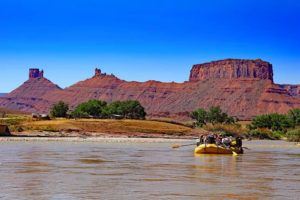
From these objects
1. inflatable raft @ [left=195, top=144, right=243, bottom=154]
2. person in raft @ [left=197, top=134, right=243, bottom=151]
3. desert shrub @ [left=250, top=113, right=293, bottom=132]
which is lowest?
inflatable raft @ [left=195, top=144, right=243, bottom=154]

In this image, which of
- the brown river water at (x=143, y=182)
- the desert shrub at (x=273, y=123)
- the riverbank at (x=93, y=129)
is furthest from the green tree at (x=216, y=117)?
the brown river water at (x=143, y=182)

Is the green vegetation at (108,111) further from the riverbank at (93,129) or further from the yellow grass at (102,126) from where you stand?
the riverbank at (93,129)

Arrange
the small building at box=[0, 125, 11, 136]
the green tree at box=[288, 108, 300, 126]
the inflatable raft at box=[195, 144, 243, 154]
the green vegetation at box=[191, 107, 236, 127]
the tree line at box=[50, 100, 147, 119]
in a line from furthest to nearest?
the green vegetation at box=[191, 107, 236, 127] < the green tree at box=[288, 108, 300, 126] < the tree line at box=[50, 100, 147, 119] < the small building at box=[0, 125, 11, 136] < the inflatable raft at box=[195, 144, 243, 154]

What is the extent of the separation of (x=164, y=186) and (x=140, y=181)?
1927mm

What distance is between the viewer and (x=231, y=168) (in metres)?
30.9

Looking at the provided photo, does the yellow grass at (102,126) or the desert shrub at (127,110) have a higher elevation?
the desert shrub at (127,110)

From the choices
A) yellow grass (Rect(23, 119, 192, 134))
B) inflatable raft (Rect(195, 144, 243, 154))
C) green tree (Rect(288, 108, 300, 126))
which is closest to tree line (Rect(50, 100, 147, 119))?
yellow grass (Rect(23, 119, 192, 134))

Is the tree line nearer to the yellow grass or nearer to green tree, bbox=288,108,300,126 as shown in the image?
the yellow grass

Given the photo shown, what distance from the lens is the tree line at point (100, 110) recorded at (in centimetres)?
11619

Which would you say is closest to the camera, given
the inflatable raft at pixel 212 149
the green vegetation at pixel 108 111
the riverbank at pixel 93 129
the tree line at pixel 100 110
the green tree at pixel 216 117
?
the inflatable raft at pixel 212 149

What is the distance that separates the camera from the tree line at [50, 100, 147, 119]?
381ft

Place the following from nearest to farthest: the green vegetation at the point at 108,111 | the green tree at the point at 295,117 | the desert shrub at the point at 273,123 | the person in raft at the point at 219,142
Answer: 1. the person in raft at the point at 219,142
2. the green vegetation at the point at 108,111
3. the desert shrub at the point at 273,123
4. the green tree at the point at 295,117

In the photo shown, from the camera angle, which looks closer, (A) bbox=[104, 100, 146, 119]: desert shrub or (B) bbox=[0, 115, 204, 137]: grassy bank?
(B) bbox=[0, 115, 204, 137]: grassy bank

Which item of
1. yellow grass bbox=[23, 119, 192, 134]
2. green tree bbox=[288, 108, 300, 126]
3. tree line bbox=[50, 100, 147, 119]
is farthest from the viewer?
green tree bbox=[288, 108, 300, 126]
